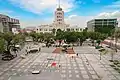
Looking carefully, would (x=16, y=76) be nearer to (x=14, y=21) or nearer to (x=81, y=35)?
(x=81, y=35)

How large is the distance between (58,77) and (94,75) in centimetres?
586

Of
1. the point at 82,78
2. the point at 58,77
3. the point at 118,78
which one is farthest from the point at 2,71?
the point at 118,78

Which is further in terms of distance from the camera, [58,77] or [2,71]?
[2,71]

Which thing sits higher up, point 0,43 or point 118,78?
point 0,43

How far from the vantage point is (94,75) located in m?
30.1

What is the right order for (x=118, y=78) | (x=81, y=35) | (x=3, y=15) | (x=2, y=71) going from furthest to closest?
(x=3, y=15), (x=81, y=35), (x=2, y=71), (x=118, y=78)

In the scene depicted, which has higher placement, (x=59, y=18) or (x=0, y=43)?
(x=59, y=18)

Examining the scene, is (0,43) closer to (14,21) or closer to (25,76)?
(25,76)

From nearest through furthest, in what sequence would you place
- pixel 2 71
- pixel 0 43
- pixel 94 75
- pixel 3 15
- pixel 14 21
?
pixel 94 75 < pixel 2 71 < pixel 0 43 < pixel 3 15 < pixel 14 21

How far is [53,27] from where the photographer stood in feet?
538

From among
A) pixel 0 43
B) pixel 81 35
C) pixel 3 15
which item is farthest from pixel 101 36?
pixel 3 15

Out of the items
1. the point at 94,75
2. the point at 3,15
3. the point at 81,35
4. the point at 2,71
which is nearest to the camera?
the point at 94,75

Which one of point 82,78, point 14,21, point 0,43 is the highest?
point 14,21

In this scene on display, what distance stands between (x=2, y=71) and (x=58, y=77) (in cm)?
→ 1054
